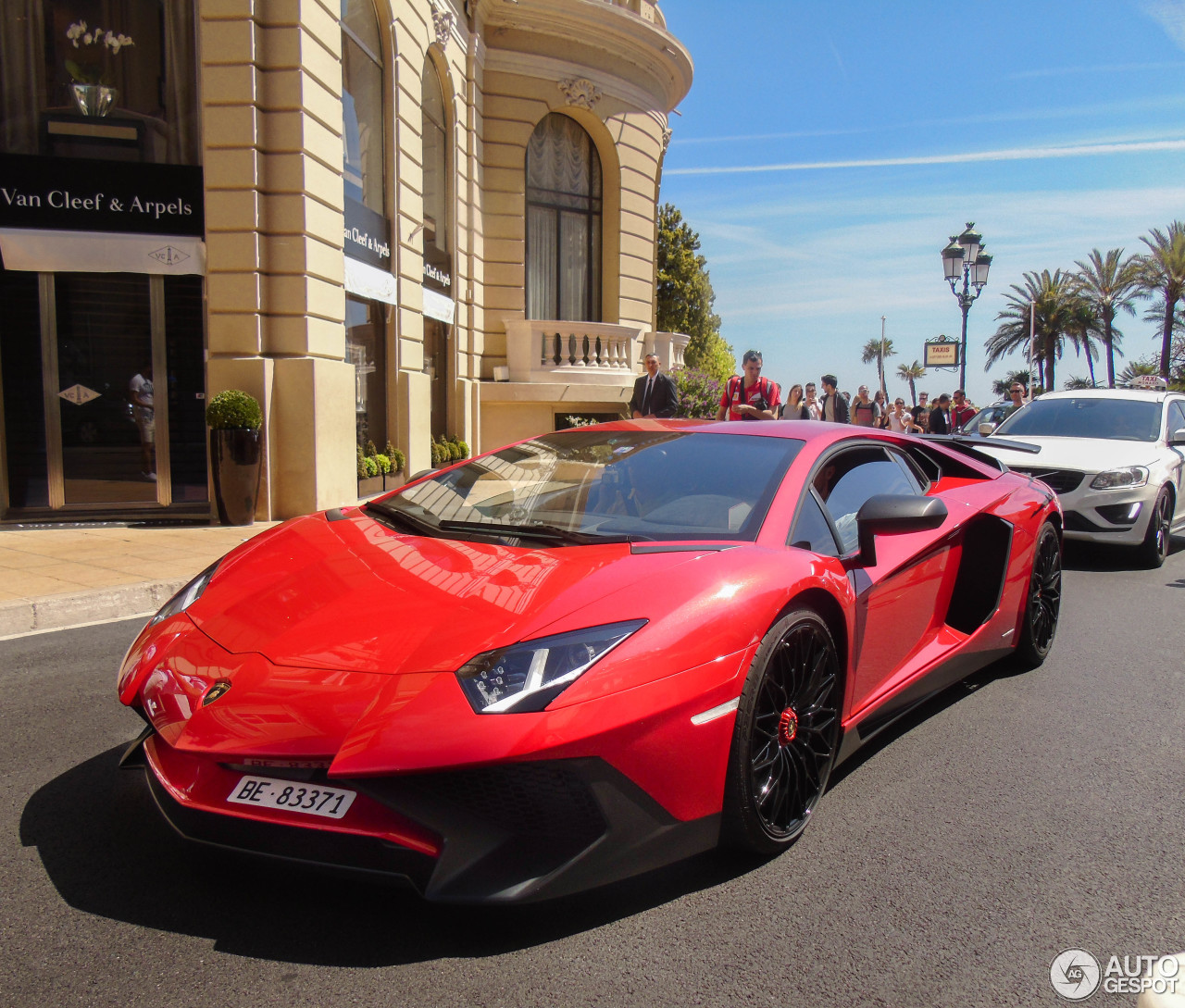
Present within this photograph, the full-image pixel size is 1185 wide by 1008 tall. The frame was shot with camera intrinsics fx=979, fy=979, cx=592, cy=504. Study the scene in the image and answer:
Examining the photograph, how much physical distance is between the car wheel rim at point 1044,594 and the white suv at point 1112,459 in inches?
112

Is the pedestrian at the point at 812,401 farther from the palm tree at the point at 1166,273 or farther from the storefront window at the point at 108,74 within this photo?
Answer: the palm tree at the point at 1166,273

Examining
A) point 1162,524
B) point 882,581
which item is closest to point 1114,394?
point 1162,524

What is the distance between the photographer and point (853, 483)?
148 inches

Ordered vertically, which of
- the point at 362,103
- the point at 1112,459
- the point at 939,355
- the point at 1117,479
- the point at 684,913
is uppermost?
the point at 362,103

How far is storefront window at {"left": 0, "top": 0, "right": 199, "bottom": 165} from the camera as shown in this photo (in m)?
10.3

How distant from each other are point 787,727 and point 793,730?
5 centimetres

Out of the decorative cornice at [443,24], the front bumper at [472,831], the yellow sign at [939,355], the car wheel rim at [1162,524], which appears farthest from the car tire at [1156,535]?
the yellow sign at [939,355]

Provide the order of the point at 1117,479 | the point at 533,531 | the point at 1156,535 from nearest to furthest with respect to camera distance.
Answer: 1. the point at 533,531
2. the point at 1117,479
3. the point at 1156,535

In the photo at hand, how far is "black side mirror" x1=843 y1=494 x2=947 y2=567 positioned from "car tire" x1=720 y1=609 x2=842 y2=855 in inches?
17.7

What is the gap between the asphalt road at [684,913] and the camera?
2.15m

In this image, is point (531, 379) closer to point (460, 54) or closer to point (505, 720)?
point (460, 54)

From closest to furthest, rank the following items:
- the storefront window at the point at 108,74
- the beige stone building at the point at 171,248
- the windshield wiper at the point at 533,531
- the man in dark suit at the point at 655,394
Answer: the windshield wiper at the point at 533,531, the beige stone building at the point at 171,248, the storefront window at the point at 108,74, the man in dark suit at the point at 655,394

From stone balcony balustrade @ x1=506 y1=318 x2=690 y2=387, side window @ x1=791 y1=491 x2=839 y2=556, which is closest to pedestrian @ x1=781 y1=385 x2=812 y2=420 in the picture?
stone balcony balustrade @ x1=506 y1=318 x2=690 y2=387

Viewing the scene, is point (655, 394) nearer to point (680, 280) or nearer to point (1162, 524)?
point (1162, 524)
